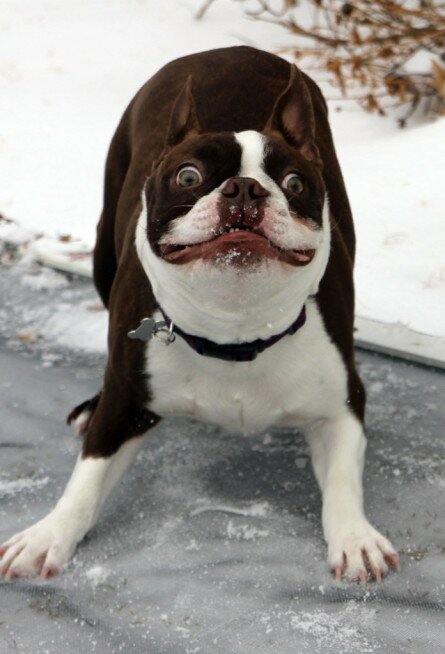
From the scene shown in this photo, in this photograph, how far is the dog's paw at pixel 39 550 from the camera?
244 cm

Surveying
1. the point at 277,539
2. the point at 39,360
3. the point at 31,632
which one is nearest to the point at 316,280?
the point at 277,539

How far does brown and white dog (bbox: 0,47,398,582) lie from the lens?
206 cm

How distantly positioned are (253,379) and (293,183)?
0.52 meters

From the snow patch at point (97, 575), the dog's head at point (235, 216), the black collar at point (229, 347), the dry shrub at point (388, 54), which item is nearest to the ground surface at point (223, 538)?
the snow patch at point (97, 575)

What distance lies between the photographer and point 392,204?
468 cm

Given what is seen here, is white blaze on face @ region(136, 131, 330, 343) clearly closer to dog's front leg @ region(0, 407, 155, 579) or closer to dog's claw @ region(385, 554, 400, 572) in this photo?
dog's front leg @ region(0, 407, 155, 579)

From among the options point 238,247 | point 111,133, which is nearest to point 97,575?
point 238,247

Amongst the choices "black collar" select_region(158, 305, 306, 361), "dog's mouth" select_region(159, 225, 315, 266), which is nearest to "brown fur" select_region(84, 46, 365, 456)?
"black collar" select_region(158, 305, 306, 361)

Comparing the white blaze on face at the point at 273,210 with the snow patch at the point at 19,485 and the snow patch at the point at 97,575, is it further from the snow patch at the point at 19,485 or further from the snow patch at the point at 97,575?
the snow patch at the point at 19,485

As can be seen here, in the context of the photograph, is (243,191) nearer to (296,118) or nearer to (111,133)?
(296,118)

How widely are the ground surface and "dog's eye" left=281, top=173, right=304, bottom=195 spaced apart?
2.73 feet

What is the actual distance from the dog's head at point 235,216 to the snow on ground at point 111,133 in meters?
1.55

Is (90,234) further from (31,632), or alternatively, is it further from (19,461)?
(31,632)

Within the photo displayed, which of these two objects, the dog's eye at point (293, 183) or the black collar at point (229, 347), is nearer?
the dog's eye at point (293, 183)
